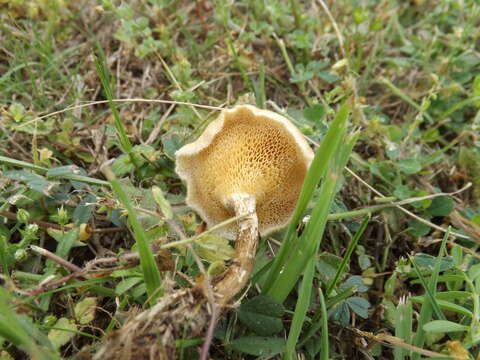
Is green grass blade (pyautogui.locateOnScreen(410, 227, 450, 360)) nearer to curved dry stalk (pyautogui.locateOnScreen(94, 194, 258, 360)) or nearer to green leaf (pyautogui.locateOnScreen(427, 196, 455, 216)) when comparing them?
green leaf (pyautogui.locateOnScreen(427, 196, 455, 216))

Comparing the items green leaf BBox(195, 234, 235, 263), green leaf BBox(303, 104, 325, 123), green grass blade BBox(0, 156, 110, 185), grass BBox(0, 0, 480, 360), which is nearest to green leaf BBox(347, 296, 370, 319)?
grass BBox(0, 0, 480, 360)

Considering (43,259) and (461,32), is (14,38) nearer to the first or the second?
(43,259)

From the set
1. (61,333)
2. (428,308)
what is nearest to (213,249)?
(61,333)

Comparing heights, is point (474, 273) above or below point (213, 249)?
below

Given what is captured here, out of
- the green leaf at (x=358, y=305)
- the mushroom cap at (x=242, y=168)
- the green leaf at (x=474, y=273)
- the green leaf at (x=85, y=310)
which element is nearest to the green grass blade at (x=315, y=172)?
the mushroom cap at (x=242, y=168)

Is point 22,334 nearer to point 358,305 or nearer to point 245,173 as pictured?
point 245,173

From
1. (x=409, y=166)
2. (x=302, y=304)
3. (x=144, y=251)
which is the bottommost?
(x=409, y=166)

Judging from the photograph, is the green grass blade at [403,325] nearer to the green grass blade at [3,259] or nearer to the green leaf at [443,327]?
the green leaf at [443,327]
